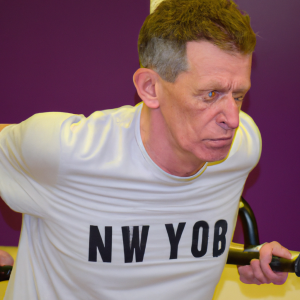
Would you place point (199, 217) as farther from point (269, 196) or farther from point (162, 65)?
point (269, 196)

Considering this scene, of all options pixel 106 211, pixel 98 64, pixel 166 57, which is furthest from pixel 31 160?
pixel 98 64

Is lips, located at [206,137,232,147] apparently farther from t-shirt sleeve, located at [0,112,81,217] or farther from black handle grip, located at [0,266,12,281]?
black handle grip, located at [0,266,12,281]

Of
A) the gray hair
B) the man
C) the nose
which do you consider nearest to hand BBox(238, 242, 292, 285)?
the man

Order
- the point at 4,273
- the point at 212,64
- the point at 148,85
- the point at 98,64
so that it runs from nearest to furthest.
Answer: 1. the point at 212,64
2. the point at 148,85
3. the point at 4,273
4. the point at 98,64

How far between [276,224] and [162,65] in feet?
2.64

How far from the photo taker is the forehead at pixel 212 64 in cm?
72

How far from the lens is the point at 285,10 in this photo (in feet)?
3.91

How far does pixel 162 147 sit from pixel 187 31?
0.24 m

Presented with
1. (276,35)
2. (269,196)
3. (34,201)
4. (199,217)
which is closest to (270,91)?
(276,35)

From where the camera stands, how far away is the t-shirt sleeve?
78cm

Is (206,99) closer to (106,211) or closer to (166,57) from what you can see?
(166,57)

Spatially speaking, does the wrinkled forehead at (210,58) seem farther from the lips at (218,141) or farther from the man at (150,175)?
the lips at (218,141)

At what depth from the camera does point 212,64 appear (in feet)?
2.36

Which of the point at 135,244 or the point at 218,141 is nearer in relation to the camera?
the point at 218,141
